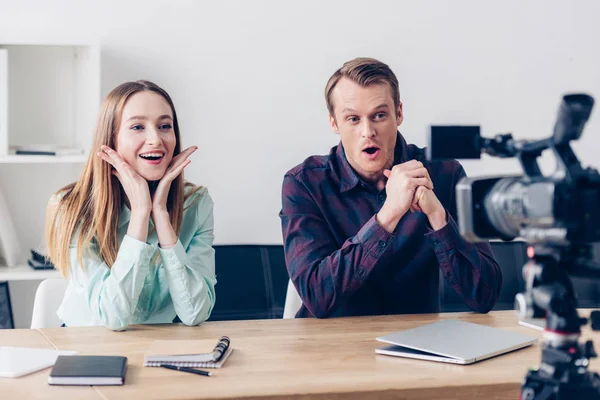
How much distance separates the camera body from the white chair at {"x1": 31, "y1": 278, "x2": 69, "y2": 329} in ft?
4.18

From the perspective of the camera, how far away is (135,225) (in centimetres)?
205

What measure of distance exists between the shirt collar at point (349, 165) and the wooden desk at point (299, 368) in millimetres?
483

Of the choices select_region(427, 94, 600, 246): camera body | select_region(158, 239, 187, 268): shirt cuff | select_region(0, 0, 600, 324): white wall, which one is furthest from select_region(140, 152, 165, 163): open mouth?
select_region(427, 94, 600, 246): camera body

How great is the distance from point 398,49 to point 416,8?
18 cm

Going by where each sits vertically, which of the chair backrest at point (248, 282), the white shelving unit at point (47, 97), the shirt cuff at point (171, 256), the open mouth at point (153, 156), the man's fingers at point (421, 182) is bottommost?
the chair backrest at point (248, 282)

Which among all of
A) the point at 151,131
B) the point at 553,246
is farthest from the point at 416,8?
the point at 553,246

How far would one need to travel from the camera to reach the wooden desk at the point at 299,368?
1.46 meters

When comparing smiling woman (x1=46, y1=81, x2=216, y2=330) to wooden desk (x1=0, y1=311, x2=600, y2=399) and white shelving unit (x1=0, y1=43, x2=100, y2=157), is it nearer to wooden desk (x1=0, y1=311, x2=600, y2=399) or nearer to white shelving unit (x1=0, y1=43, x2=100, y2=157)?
wooden desk (x1=0, y1=311, x2=600, y2=399)

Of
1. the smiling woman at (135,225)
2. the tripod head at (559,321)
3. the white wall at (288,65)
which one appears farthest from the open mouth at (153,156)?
the tripod head at (559,321)

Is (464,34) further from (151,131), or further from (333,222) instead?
(151,131)

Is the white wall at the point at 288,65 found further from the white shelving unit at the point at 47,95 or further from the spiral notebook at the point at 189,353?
the spiral notebook at the point at 189,353

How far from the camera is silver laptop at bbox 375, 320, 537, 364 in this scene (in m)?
1.66

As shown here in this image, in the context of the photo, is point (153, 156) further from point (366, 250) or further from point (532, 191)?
point (532, 191)

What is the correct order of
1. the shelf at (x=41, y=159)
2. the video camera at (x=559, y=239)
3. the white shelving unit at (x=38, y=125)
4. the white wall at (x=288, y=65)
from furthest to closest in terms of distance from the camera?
the white wall at (x=288, y=65) < the white shelving unit at (x=38, y=125) < the shelf at (x=41, y=159) < the video camera at (x=559, y=239)
